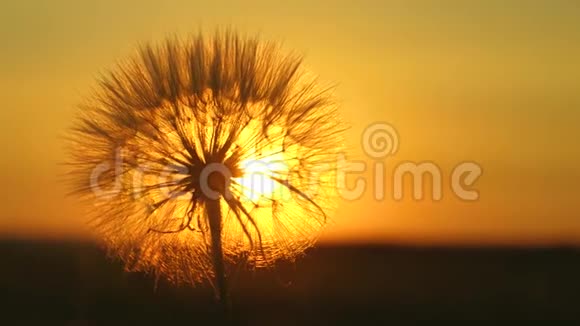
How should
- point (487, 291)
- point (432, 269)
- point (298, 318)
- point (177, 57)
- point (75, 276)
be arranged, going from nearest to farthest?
point (177, 57) → point (298, 318) → point (487, 291) → point (75, 276) → point (432, 269)

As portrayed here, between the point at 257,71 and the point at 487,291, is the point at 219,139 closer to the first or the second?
the point at 257,71

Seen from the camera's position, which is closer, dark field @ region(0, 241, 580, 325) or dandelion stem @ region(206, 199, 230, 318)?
dandelion stem @ region(206, 199, 230, 318)

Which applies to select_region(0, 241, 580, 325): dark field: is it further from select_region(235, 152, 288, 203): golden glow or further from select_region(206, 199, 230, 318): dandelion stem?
select_region(235, 152, 288, 203): golden glow

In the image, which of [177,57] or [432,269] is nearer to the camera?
[177,57]

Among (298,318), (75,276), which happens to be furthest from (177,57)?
(75,276)

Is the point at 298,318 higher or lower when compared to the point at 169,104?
lower

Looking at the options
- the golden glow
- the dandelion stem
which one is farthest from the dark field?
the golden glow

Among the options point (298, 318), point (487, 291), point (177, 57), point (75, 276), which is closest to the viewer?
point (177, 57)
